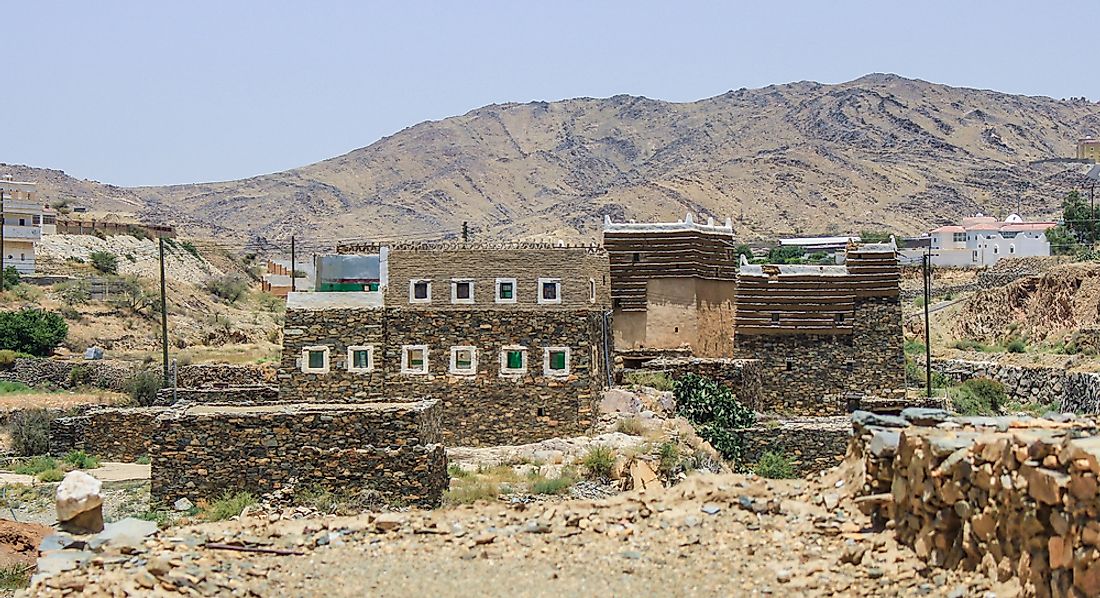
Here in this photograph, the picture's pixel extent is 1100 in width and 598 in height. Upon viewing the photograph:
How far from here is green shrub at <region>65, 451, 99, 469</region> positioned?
22766 mm

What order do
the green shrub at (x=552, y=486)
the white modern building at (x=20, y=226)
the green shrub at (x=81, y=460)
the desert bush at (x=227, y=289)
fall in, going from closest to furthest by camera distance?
1. the green shrub at (x=552, y=486)
2. the green shrub at (x=81, y=460)
3. the white modern building at (x=20, y=226)
4. the desert bush at (x=227, y=289)

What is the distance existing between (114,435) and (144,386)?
10.9 metres

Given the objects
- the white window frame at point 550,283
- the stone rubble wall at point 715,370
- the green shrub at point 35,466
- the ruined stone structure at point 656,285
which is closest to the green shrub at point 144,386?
the green shrub at point 35,466

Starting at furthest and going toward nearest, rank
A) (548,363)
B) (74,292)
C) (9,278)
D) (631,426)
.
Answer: (9,278), (74,292), (548,363), (631,426)

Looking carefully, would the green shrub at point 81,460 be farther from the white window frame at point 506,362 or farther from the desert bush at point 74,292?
the desert bush at point 74,292

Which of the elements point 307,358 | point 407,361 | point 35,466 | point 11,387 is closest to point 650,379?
point 407,361

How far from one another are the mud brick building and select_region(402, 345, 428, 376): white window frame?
0.02 meters

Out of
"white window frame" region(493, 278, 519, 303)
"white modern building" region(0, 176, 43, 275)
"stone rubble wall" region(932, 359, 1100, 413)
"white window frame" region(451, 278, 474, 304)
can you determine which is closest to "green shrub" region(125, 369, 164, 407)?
"white window frame" region(451, 278, 474, 304)

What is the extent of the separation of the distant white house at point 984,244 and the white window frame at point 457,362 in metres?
56.8

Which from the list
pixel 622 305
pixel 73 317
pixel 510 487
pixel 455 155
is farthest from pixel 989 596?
pixel 455 155

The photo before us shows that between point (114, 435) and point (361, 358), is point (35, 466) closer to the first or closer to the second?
point (114, 435)

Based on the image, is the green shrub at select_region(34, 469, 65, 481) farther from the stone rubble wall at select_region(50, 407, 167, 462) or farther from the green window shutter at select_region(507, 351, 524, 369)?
the green window shutter at select_region(507, 351, 524, 369)

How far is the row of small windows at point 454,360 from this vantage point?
961 inches

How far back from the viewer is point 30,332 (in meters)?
43.8
